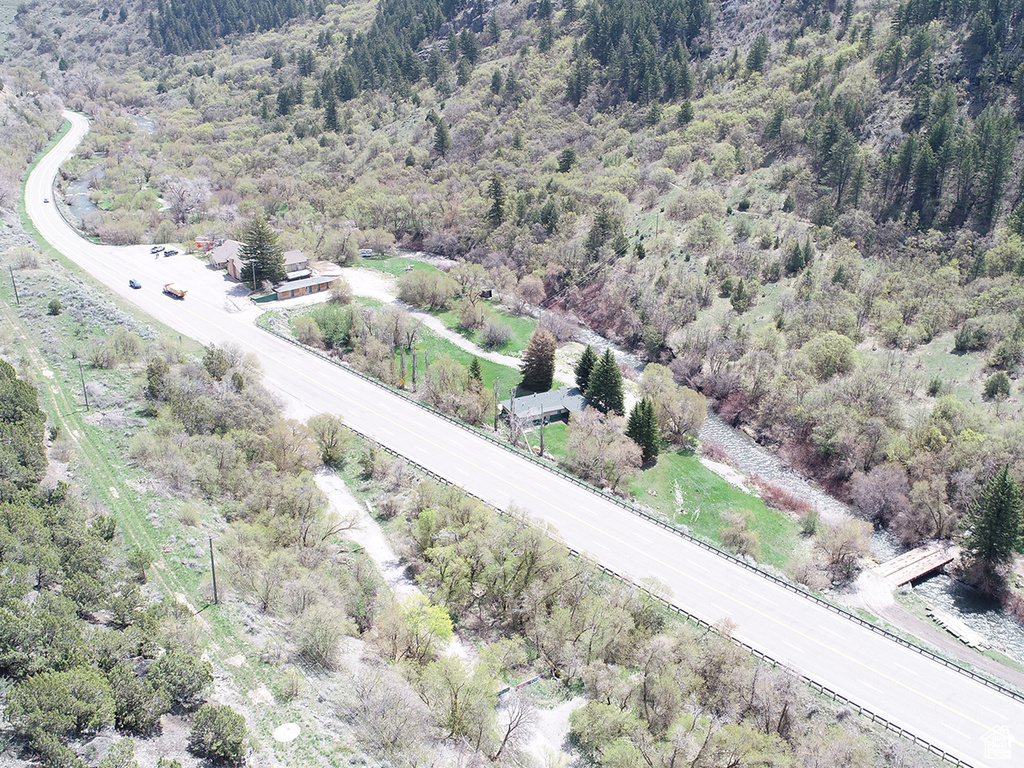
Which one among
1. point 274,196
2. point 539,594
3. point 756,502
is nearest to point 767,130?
point 756,502

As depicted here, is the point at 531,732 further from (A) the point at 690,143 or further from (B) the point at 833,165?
(A) the point at 690,143

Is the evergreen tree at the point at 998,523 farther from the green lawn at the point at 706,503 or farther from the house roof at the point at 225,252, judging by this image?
the house roof at the point at 225,252

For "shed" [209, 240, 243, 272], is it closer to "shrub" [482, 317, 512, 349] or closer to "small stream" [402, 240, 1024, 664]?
"shrub" [482, 317, 512, 349]

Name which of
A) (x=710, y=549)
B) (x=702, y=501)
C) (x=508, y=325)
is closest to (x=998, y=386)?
(x=702, y=501)

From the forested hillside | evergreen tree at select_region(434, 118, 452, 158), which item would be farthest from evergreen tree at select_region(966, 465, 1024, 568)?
evergreen tree at select_region(434, 118, 452, 158)

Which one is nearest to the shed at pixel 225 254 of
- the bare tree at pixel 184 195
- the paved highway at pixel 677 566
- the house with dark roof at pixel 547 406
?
the paved highway at pixel 677 566
